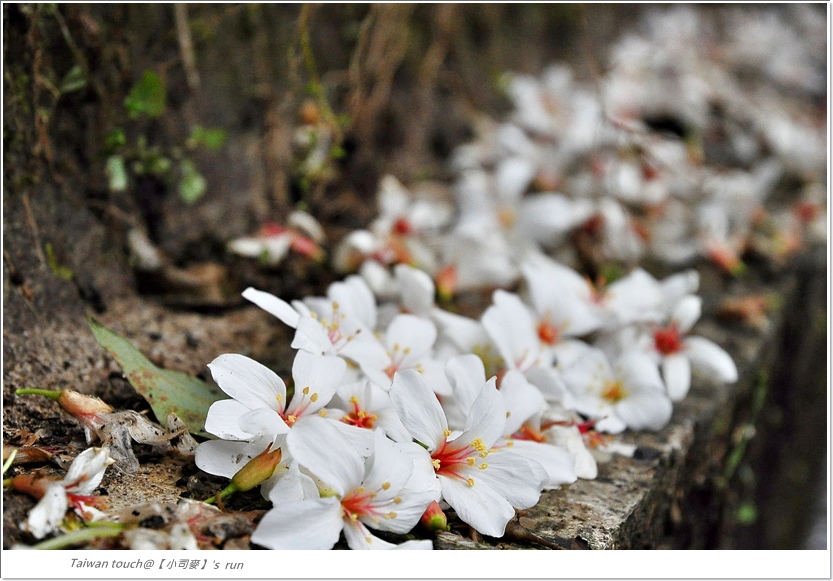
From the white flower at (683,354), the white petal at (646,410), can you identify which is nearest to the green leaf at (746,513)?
the white flower at (683,354)

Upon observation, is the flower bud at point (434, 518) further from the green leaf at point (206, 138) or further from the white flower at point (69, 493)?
the green leaf at point (206, 138)

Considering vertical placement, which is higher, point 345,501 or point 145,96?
point 145,96

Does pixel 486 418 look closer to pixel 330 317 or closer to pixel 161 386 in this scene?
pixel 330 317

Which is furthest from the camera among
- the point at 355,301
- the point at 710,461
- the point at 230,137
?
the point at 230,137

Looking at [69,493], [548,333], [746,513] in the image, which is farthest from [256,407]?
[746,513]

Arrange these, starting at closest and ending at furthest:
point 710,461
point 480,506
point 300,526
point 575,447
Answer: point 300,526 < point 480,506 < point 575,447 < point 710,461
